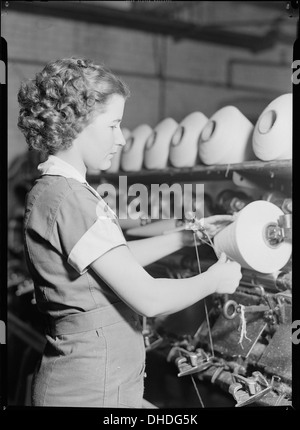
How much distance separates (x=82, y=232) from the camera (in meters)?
1.12

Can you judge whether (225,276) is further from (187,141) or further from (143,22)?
(143,22)

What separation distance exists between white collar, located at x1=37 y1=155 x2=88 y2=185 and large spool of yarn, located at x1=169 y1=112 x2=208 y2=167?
96 cm

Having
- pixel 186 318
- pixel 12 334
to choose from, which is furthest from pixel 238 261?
pixel 12 334

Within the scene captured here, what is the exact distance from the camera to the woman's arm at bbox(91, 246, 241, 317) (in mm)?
1098

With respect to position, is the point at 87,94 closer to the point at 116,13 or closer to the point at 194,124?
the point at 194,124

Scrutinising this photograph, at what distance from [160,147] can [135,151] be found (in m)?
0.22

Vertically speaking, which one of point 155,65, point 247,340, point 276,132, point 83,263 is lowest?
point 247,340

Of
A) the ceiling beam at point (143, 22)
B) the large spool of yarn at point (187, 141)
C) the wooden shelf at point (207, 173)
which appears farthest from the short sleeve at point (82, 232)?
the ceiling beam at point (143, 22)

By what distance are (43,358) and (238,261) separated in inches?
23.7

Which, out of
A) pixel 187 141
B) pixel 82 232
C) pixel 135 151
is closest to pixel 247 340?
pixel 82 232

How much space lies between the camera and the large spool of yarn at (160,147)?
7.61 feet

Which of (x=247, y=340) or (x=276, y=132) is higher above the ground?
(x=276, y=132)

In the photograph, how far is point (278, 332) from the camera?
152 cm

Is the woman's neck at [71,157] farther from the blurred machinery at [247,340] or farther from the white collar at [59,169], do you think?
the blurred machinery at [247,340]
